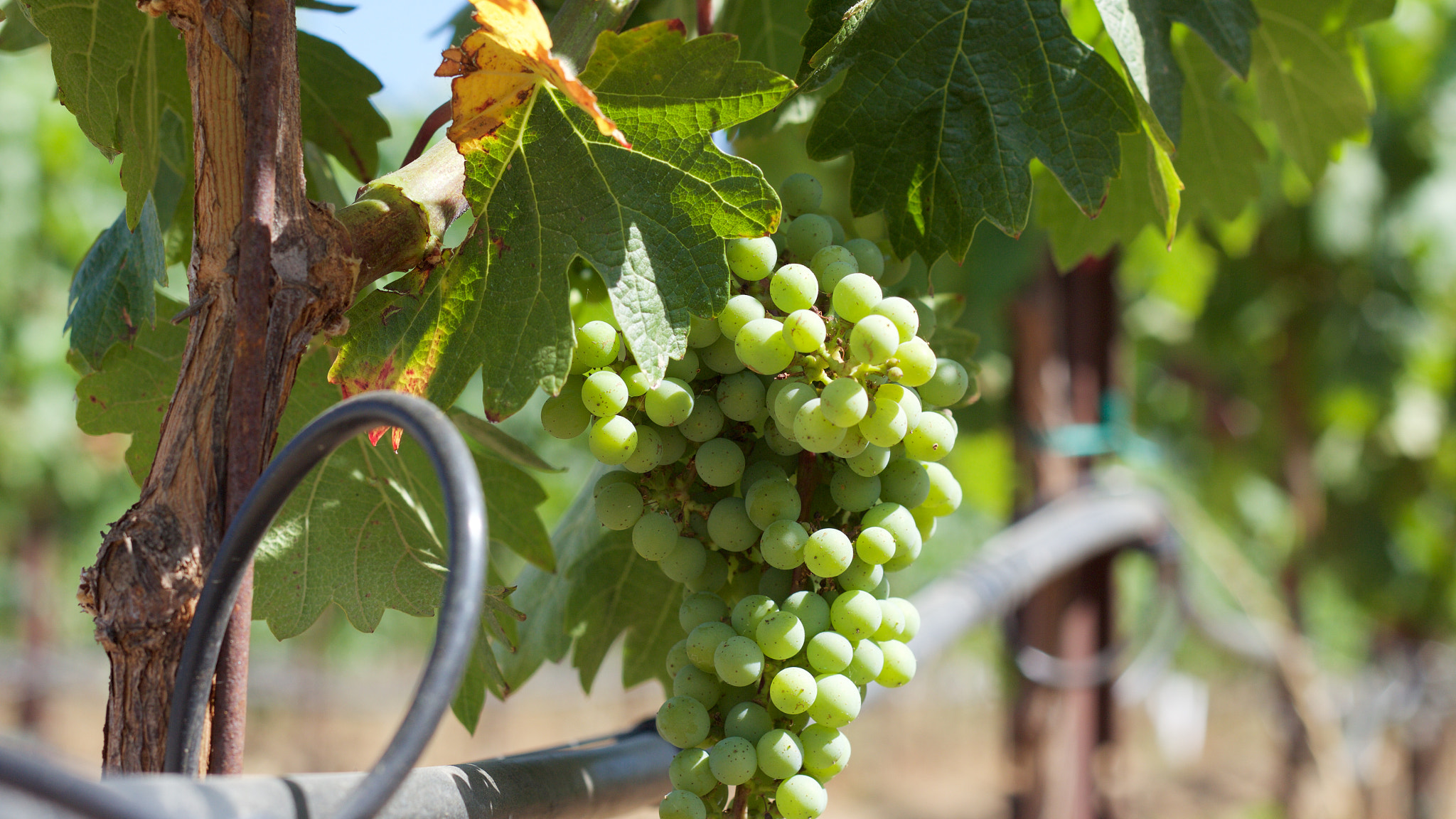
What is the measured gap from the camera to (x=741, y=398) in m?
0.47

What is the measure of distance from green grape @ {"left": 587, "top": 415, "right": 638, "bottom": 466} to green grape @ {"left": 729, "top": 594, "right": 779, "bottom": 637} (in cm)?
9

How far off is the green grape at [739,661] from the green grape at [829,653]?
0.08ft

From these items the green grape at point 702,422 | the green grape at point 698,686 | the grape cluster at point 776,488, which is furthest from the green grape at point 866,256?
the green grape at point 698,686

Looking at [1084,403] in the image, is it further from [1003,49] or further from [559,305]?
[559,305]

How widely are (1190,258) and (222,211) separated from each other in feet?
12.3

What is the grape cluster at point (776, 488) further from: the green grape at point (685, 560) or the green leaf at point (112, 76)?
the green leaf at point (112, 76)

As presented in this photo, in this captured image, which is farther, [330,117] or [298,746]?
[298,746]

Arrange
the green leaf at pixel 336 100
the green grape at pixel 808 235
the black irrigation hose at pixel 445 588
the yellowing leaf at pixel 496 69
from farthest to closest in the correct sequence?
the green leaf at pixel 336 100 → the green grape at pixel 808 235 → the yellowing leaf at pixel 496 69 → the black irrigation hose at pixel 445 588

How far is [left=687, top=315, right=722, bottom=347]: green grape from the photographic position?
468 millimetres

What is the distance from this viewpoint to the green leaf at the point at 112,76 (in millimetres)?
502

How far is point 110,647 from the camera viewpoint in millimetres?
372

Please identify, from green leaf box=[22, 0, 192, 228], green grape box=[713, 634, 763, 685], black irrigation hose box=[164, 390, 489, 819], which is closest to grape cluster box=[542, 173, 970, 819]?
green grape box=[713, 634, 763, 685]

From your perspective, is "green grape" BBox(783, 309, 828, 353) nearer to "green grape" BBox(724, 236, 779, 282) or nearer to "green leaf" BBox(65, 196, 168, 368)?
"green grape" BBox(724, 236, 779, 282)

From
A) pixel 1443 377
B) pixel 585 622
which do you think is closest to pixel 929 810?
pixel 1443 377
